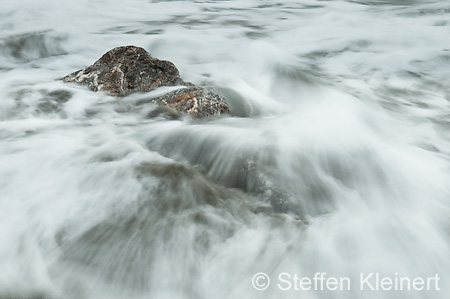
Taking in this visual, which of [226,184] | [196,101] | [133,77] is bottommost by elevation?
[226,184]

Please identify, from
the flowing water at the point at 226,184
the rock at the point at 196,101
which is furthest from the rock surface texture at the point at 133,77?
the flowing water at the point at 226,184

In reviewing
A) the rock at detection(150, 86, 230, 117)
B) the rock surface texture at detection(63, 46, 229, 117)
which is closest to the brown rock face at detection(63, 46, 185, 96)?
the rock surface texture at detection(63, 46, 229, 117)

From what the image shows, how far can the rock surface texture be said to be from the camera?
4.59 m

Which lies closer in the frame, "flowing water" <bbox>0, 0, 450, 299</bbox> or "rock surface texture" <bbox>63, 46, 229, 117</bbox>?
"flowing water" <bbox>0, 0, 450, 299</bbox>

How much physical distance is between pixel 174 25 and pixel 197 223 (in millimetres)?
7489

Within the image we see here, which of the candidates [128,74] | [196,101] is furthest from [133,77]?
[196,101]

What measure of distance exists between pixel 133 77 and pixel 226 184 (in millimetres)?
2313

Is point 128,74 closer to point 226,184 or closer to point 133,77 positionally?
point 133,77

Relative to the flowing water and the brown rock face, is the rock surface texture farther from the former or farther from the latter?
the flowing water

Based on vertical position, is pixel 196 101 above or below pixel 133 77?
below

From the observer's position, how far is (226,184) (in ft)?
11.2

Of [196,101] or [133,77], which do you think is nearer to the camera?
[196,101]

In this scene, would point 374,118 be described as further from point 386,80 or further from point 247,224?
point 247,224

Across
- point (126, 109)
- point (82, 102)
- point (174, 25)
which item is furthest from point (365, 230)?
point (174, 25)
